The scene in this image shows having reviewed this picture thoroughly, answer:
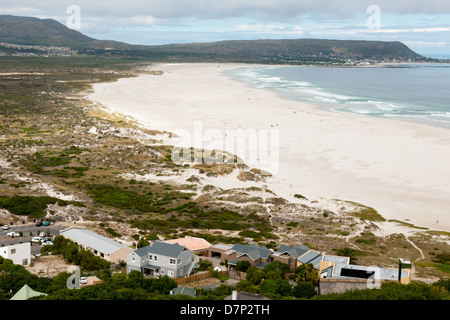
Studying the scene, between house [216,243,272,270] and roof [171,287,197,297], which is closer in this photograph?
roof [171,287,197,297]

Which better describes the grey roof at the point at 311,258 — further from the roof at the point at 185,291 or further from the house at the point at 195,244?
the roof at the point at 185,291

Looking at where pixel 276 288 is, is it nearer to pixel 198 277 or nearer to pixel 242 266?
pixel 242 266

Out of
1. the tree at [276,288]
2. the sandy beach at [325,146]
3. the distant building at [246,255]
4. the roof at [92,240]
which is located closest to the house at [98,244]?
the roof at [92,240]

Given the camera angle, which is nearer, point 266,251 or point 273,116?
point 266,251

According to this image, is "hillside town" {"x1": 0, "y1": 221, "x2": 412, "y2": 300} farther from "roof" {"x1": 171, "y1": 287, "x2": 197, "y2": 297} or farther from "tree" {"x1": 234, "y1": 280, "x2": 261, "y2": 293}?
"tree" {"x1": 234, "y1": 280, "x2": 261, "y2": 293}

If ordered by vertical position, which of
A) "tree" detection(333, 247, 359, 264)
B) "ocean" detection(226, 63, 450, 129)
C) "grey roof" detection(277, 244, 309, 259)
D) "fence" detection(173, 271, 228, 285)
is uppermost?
"ocean" detection(226, 63, 450, 129)

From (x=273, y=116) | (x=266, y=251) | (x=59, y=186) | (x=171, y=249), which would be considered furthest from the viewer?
(x=273, y=116)

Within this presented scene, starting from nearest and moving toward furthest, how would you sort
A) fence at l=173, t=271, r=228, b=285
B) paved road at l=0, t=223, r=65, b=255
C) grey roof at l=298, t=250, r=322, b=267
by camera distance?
fence at l=173, t=271, r=228, b=285, grey roof at l=298, t=250, r=322, b=267, paved road at l=0, t=223, r=65, b=255

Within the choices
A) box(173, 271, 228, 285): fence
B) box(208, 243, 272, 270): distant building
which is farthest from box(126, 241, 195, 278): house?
box(208, 243, 272, 270): distant building
